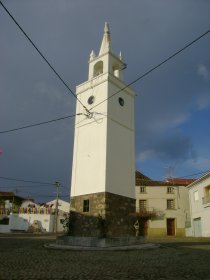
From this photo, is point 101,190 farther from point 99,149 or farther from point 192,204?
point 192,204

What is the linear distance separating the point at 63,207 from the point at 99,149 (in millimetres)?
44742

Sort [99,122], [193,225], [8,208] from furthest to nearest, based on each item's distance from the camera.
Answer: [8,208] < [193,225] < [99,122]

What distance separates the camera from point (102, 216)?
752 inches

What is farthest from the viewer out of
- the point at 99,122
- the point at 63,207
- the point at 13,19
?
the point at 63,207

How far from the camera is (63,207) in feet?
207

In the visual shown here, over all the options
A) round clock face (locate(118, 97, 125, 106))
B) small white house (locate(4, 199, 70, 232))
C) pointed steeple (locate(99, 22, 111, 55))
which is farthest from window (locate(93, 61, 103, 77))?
small white house (locate(4, 199, 70, 232))

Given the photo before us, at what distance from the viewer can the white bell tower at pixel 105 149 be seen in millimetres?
20125

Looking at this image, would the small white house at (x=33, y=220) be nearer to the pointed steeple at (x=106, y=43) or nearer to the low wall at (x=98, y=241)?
the low wall at (x=98, y=241)

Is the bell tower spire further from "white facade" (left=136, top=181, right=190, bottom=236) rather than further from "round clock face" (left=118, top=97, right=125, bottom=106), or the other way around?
"white facade" (left=136, top=181, right=190, bottom=236)

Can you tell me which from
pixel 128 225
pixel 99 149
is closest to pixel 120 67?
pixel 99 149

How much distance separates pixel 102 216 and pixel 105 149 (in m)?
4.43

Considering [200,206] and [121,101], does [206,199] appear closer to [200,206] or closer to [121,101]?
[200,206]

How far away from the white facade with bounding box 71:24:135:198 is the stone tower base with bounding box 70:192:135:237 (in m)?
0.49

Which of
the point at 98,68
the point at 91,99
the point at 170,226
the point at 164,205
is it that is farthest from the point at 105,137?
the point at 170,226
